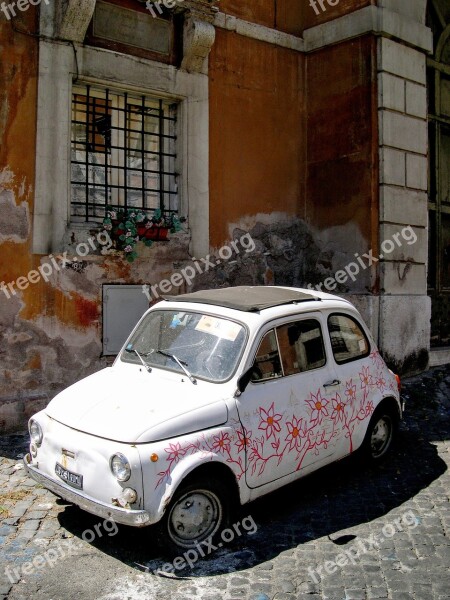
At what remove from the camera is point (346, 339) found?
5.54 metres

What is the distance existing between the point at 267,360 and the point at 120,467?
145 centimetres

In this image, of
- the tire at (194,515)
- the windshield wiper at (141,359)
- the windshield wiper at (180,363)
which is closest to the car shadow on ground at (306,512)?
the tire at (194,515)

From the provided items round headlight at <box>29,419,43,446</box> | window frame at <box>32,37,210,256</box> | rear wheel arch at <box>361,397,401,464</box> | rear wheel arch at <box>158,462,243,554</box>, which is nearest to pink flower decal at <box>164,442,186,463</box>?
rear wheel arch at <box>158,462,243,554</box>

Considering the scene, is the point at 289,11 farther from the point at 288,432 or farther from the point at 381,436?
the point at 288,432

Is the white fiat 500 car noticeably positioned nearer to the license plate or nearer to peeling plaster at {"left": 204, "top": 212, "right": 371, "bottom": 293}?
the license plate

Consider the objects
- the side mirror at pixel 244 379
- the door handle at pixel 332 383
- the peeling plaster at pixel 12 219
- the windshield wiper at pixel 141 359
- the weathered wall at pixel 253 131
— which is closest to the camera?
the side mirror at pixel 244 379

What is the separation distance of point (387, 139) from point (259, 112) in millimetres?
1959

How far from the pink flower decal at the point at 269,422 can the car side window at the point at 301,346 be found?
38 centimetres

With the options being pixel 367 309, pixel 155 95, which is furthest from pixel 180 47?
pixel 367 309

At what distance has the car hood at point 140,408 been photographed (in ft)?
13.2

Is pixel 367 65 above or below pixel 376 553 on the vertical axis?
above

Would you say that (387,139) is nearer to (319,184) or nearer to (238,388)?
(319,184)

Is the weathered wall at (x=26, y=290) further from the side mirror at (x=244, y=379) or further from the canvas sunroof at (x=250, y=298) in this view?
the side mirror at (x=244, y=379)

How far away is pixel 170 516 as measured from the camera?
3.97 meters
